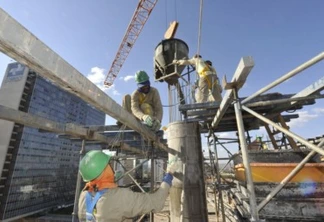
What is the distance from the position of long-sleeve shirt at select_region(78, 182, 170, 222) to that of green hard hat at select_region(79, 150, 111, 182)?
1.19 ft

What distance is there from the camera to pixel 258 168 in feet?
15.0

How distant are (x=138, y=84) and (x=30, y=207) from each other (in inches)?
2539

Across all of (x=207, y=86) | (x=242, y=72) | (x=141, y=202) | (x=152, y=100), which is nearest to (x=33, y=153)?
(x=152, y=100)

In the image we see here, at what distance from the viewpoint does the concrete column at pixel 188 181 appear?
6.16m

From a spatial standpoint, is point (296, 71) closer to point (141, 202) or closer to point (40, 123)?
point (141, 202)

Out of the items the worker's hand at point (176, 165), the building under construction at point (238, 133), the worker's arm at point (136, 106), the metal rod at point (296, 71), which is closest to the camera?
the building under construction at point (238, 133)

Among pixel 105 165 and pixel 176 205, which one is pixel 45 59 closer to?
pixel 105 165

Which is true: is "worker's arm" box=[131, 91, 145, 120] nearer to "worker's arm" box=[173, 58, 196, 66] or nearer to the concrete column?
the concrete column

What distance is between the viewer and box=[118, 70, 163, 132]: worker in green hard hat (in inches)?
218

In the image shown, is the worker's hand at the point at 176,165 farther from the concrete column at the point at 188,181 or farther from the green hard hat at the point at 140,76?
the green hard hat at the point at 140,76

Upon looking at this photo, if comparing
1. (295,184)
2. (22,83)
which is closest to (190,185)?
(295,184)

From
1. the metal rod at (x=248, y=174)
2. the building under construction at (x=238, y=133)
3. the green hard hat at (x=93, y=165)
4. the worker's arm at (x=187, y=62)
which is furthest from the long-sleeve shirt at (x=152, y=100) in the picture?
the worker's arm at (x=187, y=62)

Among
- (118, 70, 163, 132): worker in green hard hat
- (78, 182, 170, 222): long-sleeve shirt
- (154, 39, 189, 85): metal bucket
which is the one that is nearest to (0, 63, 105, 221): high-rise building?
(154, 39, 189, 85): metal bucket

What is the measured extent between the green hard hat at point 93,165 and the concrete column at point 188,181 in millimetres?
3566
